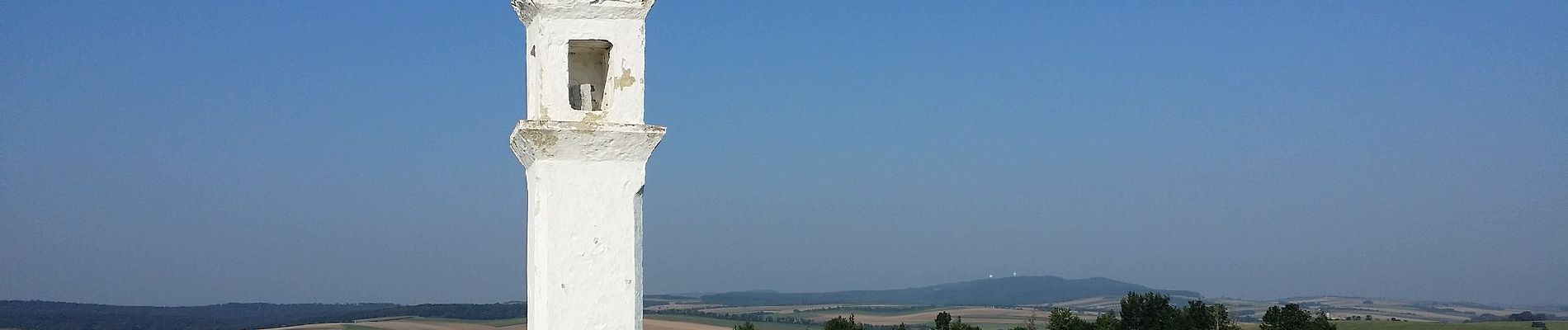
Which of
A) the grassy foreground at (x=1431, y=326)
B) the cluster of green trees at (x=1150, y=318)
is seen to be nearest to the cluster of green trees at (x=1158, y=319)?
the cluster of green trees at (x=1150, y=318)

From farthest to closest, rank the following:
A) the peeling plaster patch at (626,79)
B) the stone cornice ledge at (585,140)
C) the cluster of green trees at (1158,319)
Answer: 1. the cluster of green trees at (1158,319)
2. the peeling plaster patch at (626,79)
3. the stone cornice ledge at (585,140)

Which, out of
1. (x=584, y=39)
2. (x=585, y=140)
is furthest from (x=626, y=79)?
(x=585, y=140)

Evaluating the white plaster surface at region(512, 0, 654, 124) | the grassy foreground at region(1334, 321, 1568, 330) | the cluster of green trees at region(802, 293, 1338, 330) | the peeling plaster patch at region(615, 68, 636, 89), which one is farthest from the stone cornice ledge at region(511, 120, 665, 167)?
the grassy foreground at region(1334, 321, 1568, 330)

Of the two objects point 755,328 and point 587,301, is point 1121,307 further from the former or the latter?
point 587,301

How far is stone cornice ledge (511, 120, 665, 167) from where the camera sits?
33.9 feet

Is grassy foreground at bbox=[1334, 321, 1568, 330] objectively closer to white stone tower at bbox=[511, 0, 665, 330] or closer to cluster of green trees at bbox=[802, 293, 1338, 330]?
cluster of green trees at bbox=[802, 293, 1338, 330]

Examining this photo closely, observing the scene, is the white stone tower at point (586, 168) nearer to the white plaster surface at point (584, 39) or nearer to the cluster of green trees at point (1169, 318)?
the white plaster surface at point (584, 39)

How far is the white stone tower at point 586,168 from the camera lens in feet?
34.3

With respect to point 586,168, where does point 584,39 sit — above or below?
above

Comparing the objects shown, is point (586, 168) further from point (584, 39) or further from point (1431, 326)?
point (1431, 326)

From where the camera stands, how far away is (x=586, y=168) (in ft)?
34.6

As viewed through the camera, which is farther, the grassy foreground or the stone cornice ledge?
the grassy foreground

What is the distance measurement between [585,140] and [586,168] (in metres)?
0.22

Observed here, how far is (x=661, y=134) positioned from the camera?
34.8 feet
